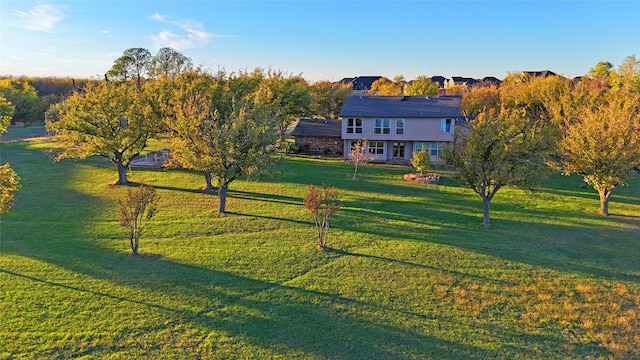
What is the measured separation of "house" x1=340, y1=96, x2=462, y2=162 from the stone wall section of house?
201 cm

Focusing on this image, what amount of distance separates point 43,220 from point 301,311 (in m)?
15.5

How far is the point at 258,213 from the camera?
23172mm

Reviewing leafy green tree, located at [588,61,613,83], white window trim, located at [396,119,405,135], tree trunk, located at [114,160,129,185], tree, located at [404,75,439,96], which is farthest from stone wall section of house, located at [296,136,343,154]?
leafy green tree, located at [588,61,613,83]

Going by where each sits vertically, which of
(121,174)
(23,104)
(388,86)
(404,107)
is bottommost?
(121,174)

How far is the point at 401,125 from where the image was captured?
4009cm

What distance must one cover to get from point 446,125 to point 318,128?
540 inches

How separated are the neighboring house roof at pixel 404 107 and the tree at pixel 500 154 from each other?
1750 centimetres

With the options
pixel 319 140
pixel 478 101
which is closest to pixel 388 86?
pixel 478 101

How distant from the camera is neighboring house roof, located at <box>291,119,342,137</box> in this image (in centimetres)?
4409

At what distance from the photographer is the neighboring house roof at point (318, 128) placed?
4409 cm

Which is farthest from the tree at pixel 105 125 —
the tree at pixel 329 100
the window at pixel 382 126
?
the tree at pixel 329 100

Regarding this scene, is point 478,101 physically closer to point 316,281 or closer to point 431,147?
point 431,147

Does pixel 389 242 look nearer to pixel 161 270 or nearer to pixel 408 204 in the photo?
pixel 408 204

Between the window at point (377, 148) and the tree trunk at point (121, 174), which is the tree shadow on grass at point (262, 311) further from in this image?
the window at point (377, 148)
